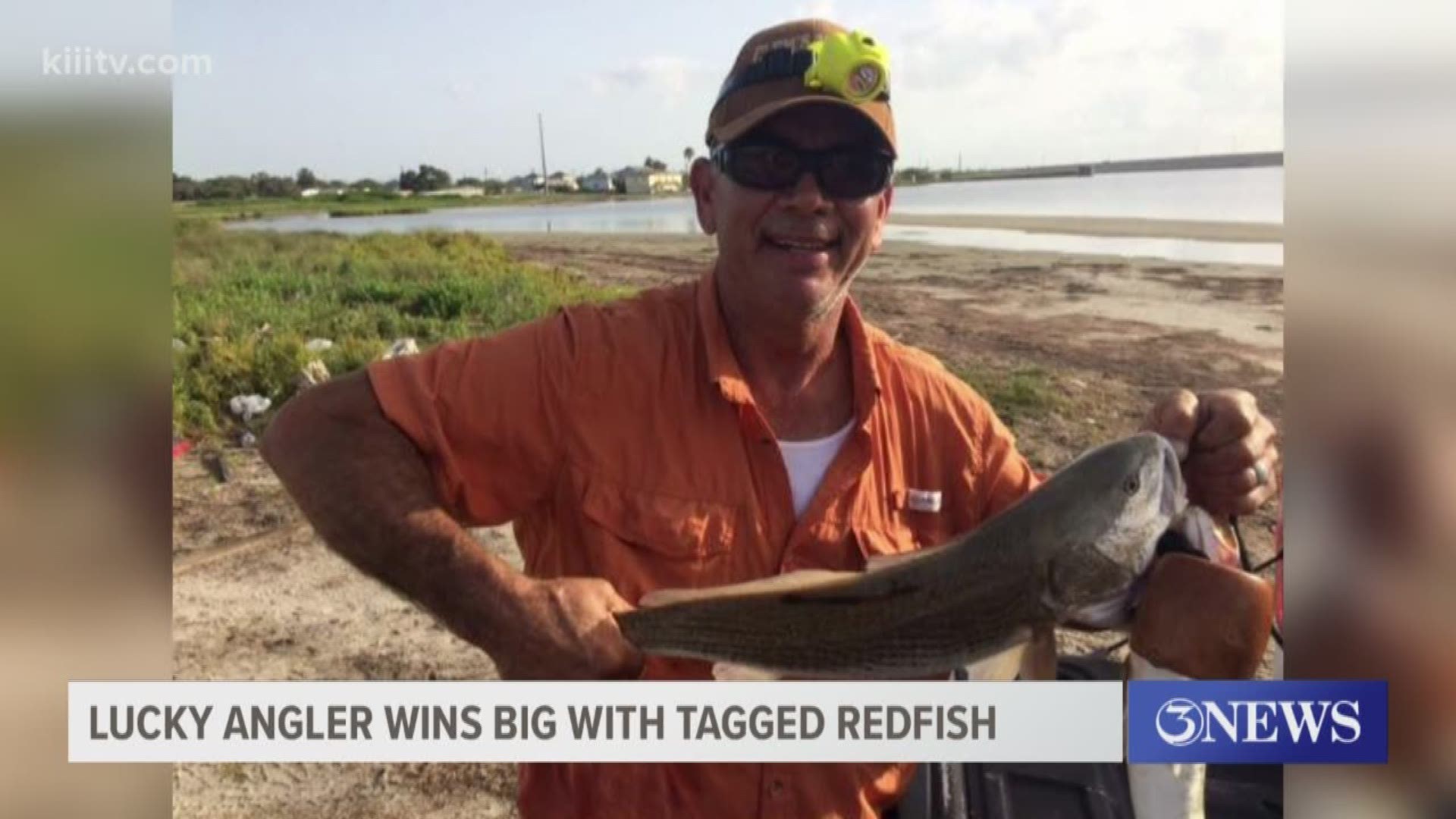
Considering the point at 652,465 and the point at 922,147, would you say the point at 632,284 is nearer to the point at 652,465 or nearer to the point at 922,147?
the point at 652,465

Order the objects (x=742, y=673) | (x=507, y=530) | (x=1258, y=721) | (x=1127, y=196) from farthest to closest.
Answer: (x=507, y=530) < (x=1127, y=196) < (x=1258, y=721) < (x=742, y=673)

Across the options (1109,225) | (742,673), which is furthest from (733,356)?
(1109,225)

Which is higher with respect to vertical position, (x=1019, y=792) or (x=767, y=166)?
(x=767, y=166)

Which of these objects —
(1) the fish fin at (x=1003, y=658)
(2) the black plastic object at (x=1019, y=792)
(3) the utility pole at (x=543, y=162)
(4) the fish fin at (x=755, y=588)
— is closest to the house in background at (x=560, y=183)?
(3) the utility pole at (x=543, y=162)

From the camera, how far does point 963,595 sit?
5.41 feet

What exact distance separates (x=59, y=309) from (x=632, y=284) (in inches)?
38.2

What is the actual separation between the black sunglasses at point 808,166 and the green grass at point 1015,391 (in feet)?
1.41

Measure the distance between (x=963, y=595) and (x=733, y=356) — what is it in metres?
0.56

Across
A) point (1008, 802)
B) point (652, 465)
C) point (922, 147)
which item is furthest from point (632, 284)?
point (1008, 802)

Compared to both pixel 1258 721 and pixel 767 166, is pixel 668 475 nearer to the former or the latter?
pixel 767 166

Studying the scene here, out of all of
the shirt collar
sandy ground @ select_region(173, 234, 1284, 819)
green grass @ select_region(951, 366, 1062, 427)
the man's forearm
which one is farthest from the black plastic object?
the man's forearm

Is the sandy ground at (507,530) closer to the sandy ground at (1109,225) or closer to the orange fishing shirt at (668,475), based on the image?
the sandy ground at (1109,225)

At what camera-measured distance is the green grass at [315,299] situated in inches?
73.2

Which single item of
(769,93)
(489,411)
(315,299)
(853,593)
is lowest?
(853,593)
